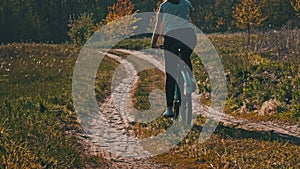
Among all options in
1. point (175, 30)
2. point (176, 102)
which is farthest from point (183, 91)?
point (175, 30)

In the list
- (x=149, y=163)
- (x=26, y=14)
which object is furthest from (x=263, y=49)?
(x=26, y=14)

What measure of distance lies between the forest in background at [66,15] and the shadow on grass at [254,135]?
1359 inches

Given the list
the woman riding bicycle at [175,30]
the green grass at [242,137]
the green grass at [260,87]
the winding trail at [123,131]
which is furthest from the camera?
the green grass at [260,87]

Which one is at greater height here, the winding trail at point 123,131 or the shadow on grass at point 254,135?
the shadow on grass at point 254,135

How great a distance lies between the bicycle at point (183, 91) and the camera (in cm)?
736

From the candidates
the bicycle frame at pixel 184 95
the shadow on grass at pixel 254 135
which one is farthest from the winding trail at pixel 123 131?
the bicycle frame at pixel 184 95

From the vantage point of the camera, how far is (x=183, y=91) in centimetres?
760

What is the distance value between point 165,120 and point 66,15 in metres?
52.0

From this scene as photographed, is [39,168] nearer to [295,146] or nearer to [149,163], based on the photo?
[149,163]

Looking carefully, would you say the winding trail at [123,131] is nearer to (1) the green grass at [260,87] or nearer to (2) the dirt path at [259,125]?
(2) the dirt path at [259,125]

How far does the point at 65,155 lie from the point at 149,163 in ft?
3.78

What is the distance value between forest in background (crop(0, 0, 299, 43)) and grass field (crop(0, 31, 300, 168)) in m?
29.8

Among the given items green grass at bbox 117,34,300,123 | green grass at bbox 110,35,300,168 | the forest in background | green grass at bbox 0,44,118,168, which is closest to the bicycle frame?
green grass at bbox 110,35,300,168

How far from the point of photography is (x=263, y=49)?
57.5 ft
